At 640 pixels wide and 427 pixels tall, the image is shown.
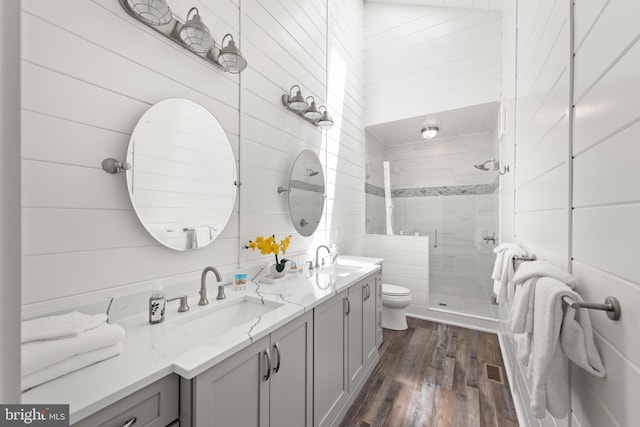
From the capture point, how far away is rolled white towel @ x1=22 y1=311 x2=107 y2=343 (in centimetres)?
69

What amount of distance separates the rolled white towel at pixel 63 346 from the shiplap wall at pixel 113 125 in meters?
0.27

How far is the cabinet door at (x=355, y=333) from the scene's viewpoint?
67.9 inches

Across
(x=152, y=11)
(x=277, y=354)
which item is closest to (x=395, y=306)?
(x=277, y=354)

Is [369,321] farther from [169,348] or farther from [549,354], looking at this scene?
[169,348]

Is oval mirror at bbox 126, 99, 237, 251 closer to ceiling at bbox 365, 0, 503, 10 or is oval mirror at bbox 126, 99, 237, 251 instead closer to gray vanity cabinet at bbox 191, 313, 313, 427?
gray vanity cabinet at bbox 191, 313, 313, 427

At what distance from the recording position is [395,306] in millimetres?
2740

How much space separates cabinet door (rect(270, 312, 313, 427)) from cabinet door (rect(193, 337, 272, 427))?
0.05 m

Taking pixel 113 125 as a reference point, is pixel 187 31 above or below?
above

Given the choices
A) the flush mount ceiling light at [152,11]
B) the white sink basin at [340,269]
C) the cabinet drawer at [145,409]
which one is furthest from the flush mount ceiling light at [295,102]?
the cabinet drawer at [145,409]

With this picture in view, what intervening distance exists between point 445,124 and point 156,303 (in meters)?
3.42

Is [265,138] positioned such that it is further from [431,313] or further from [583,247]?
[431,313]

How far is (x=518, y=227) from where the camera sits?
1684 mm

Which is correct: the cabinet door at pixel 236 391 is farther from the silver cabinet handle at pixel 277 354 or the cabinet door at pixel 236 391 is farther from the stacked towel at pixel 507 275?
the stacked towel at pixel 507 275

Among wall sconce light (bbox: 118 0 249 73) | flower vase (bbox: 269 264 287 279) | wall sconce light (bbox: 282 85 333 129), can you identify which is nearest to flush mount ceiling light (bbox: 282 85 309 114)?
wall sconce light (bbox: 282 85 333 129)
